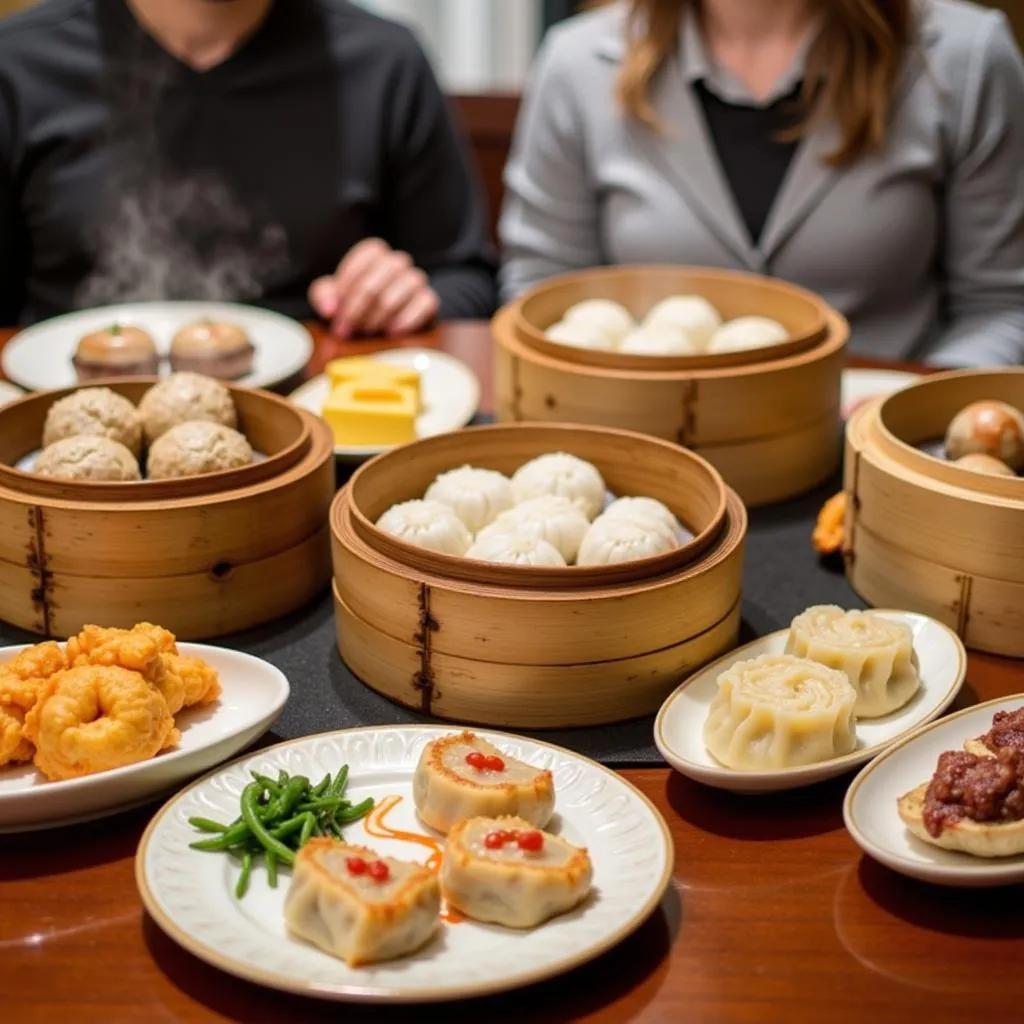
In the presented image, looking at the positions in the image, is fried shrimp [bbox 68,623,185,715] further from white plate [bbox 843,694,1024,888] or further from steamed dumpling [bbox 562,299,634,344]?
steamed dumpling [bbox 562,299,634,344]

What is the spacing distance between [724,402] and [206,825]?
1099 millimetres

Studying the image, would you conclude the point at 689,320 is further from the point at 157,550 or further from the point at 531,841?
the point at 531,841

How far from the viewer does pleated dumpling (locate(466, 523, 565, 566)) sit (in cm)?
162

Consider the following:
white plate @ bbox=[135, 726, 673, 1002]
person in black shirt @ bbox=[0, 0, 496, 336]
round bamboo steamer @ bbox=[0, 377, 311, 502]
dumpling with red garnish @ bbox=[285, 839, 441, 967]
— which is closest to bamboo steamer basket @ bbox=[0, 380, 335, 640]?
round bamboo steamer @ bbox=[0, 377, 311, 502]

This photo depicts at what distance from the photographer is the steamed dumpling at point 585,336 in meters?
2.26

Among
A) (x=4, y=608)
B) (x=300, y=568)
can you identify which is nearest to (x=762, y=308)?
(x=300, y=568)

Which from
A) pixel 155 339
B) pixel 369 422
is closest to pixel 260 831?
pixel 369 422

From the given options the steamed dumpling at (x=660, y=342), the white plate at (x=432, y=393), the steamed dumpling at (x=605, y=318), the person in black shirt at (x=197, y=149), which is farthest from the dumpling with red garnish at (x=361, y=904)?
the person in black shirt at (x=197, y=149)

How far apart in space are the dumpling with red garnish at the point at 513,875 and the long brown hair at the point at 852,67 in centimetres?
207

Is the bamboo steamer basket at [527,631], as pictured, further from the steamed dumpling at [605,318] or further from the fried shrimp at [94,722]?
the steamed dumpling at [605,318]

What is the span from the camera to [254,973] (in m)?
1.10

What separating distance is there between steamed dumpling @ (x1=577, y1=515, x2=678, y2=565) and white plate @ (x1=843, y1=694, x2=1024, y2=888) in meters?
0.38

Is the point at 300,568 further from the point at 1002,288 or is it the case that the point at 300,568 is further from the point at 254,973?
the point at 1002,288

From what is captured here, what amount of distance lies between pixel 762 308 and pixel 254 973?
66.2 inches
